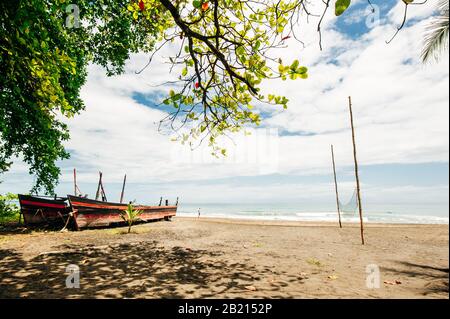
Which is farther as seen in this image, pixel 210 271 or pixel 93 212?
pixel 93 212

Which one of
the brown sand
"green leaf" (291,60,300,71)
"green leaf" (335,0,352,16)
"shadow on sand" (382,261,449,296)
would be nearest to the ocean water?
"shadow on sand" (382,261,449,296)

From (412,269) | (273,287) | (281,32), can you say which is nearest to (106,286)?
(273,287)

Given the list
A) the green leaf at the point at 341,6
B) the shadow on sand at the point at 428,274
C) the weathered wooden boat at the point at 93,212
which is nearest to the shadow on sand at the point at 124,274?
the shadow on sand at the point at 428,274

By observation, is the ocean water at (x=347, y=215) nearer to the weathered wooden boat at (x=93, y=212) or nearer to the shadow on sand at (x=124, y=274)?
the shadow on sand at (x=124, y=274)

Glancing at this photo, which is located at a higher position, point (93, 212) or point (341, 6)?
point (341, 6)

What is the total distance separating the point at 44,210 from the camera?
15398mm

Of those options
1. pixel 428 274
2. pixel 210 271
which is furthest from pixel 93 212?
pixel 428 274

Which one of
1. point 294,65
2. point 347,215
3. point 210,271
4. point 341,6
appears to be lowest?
point 347,215

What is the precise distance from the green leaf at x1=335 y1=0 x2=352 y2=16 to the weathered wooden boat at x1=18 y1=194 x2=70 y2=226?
1698 centimetres

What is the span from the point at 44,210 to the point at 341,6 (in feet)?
60.3

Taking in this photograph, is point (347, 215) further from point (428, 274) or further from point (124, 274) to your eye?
point (124, 274)

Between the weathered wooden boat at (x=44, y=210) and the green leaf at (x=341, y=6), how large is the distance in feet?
55.7

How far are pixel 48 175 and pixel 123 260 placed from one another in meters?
9.81
